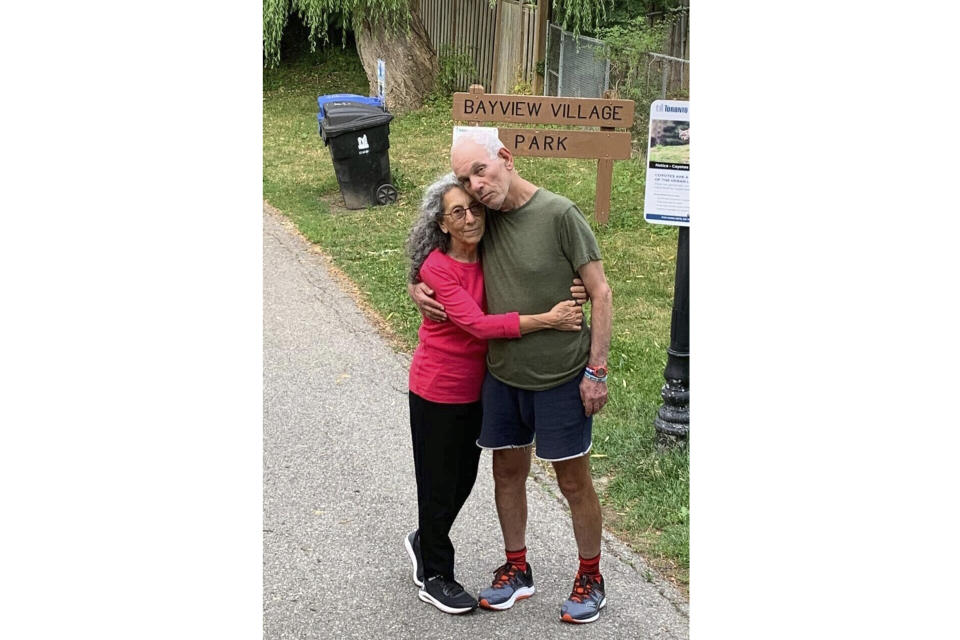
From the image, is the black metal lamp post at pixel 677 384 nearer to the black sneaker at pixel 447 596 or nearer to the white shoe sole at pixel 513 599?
the white shoe sole at pixel 513 599

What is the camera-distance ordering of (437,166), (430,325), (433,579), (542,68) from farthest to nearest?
(542,68), (437,166), (433,579), (430,325)

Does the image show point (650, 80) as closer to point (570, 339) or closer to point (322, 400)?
point (322, 400)

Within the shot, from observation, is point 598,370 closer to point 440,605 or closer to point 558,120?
point 440,605

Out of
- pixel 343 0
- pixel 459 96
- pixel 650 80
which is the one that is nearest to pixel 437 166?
pixel 650 80

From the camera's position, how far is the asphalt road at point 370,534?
14.9ft

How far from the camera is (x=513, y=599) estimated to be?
15.3 feet

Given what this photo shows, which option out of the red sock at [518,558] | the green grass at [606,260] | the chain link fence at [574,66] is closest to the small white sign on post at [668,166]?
the green grass at [606,260]

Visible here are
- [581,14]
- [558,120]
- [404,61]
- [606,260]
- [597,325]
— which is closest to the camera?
[597,325]

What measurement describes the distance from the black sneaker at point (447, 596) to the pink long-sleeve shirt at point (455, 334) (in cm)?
83

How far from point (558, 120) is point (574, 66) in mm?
9008

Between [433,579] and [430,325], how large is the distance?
111 centimetres

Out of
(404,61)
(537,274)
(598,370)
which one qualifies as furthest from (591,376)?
(404,61)

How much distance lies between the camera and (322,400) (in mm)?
7305

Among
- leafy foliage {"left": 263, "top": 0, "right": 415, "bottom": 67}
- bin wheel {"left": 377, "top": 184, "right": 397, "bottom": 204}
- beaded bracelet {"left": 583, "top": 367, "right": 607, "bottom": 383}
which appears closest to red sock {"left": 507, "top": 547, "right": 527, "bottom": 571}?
beaded bracelet {"left": 583, "top": 367, "right": 607, "bottom": 383}
